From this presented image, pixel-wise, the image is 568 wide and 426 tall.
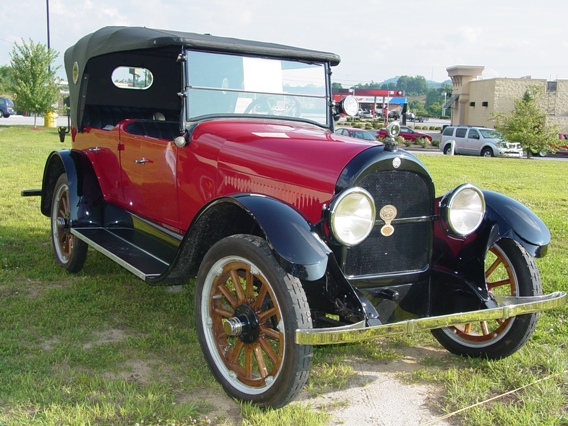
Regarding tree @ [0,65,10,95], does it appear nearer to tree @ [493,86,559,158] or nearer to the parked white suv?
the parked white suv

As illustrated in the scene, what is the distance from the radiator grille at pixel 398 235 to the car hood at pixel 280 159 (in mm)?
226

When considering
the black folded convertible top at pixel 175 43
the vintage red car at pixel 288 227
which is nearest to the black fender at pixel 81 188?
the vintage red car at pixel 288 227

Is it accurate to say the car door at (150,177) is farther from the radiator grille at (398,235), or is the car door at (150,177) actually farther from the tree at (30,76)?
the tree at (30,76)

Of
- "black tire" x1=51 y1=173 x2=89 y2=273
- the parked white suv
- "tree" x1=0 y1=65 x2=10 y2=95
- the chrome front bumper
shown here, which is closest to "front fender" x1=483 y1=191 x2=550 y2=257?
the chrome front bumper

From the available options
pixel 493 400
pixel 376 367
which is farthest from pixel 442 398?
pixel 376 367

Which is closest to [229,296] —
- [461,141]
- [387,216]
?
[387,216]

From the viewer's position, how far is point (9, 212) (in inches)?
305

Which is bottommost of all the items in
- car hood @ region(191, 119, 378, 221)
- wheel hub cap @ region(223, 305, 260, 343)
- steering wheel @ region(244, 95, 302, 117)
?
wheel hub cap @ region(223, 305, 260, 343)

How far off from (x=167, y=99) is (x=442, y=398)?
4212 millimetres

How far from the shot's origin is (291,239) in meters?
2.80

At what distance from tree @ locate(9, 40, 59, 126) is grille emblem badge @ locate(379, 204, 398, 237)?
2687cm

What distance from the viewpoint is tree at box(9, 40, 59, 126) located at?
88.3 feet

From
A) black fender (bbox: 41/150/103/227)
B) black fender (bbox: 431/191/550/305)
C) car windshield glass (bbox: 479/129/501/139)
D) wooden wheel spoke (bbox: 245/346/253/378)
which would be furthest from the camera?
car windshield glass (bbox: 479/129/501/139)

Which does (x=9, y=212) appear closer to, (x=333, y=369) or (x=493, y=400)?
(x=333, y=369)
